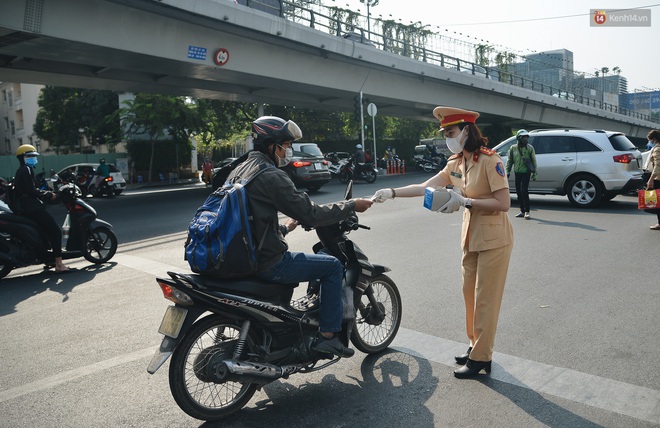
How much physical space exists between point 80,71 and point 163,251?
14.2 m

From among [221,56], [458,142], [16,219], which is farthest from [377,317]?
[221,56]

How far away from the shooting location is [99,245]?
870cm

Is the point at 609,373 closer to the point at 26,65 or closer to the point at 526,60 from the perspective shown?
the point at 26,65

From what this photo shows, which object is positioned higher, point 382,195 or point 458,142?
point 458,142

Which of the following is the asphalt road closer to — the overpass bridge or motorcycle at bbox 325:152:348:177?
the overpass bridge

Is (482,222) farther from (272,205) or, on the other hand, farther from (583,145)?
(583,145)

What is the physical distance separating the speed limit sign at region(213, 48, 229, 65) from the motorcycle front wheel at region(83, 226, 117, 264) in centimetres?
1196

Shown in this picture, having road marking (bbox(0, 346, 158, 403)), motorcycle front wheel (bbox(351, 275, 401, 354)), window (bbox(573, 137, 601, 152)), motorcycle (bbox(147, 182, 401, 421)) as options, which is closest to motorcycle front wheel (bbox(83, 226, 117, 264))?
road marking (bbox(0, 346, 158, 403))

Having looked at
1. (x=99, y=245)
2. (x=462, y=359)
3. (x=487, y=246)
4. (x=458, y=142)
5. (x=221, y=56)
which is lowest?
(x=462, y=359)

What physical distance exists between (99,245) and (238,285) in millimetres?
5974

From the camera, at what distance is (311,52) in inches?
918

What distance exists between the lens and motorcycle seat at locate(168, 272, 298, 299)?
11.3ft

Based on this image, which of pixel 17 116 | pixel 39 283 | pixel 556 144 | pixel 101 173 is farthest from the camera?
pixel 17 116

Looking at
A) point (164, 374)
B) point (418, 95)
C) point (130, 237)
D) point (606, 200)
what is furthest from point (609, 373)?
point (418, 95)
